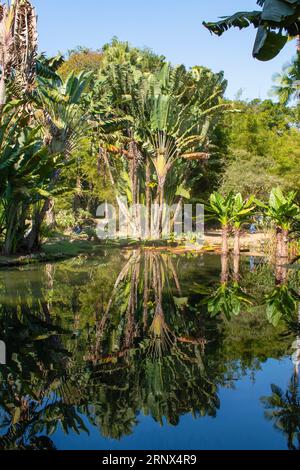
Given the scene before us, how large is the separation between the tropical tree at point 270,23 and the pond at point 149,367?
3.54 meters

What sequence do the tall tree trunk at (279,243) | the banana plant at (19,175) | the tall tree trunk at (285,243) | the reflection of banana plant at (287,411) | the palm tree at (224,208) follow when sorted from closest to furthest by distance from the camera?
the reflection of banana plant at (287,411), the banana plant at (19,175), the tall tree trunk at (285,243), the tall tree trunk at (279,243), the palm tree at (224,208)

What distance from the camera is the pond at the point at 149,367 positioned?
11.3 ft

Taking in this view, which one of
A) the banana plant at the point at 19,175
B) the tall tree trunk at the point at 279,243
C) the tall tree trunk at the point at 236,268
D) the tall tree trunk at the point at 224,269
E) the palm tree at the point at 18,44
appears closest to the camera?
the tall tree trunk at the point at 224,269

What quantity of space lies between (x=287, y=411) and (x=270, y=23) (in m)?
4.72

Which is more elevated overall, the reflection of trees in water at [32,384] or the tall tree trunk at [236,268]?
the tall tree trunk at [236,268]

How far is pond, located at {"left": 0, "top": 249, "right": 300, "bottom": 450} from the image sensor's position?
3.45 metres

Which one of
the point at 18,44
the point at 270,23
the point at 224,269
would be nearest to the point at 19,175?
the point at 18,44

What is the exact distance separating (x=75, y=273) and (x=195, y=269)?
310cm

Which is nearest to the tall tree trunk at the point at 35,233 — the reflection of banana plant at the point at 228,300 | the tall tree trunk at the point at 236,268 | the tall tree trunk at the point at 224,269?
the tall tree trunk at the point at 224,269

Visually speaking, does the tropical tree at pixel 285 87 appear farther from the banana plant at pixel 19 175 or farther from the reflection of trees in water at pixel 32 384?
the reflection of trees in water at pixel 32 384

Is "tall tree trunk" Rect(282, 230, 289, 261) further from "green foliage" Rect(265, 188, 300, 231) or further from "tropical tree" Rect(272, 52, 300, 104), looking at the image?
"tropical tree" Rect(272, 52, 300, 104)

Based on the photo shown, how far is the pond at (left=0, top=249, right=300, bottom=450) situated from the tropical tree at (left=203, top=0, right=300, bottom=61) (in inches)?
139

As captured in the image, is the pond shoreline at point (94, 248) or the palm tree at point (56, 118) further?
the palm tree at point (56, 118)
